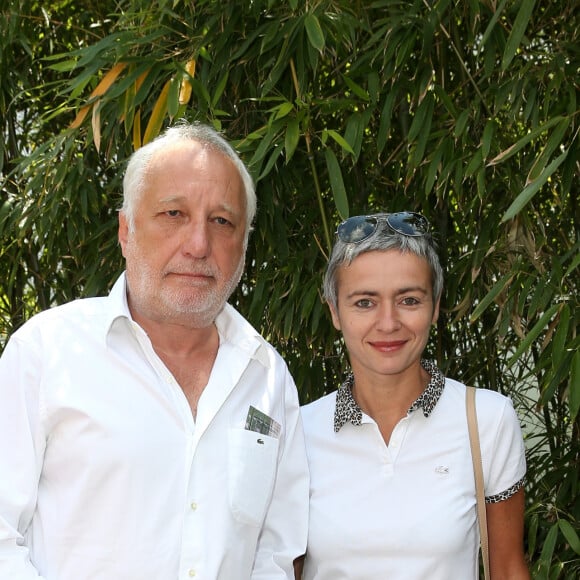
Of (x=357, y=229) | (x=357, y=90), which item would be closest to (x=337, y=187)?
(x=357, y=90)

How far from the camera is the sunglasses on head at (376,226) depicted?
2.45 meters

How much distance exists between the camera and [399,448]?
94.6 inches

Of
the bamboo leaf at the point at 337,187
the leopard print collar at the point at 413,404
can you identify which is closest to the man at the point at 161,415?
the leopard print collar at the point at 413,404

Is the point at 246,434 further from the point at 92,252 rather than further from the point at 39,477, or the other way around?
the point at 92,252

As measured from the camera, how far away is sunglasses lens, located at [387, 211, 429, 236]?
8.03 ft

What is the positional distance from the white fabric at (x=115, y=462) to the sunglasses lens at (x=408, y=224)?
1.73 feet

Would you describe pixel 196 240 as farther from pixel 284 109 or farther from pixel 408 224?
pixel 284 109

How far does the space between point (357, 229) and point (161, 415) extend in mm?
655

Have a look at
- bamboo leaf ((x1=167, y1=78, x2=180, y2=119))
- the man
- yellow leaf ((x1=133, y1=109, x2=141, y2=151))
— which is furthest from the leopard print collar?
yellow leaf ((x1=133, y1=109, x2=141, y2=151))

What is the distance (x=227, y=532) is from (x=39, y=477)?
0.39 meters

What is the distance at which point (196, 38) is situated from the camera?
320 cm

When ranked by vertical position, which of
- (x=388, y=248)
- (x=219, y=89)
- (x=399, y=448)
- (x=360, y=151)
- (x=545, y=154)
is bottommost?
(x=399, y=448)

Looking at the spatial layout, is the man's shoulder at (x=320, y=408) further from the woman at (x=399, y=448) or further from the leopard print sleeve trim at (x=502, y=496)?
the leopard print sleeve trim at (x=502, y=496)

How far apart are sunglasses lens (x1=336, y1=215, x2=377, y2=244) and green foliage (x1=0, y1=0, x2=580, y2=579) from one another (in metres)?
0.42
